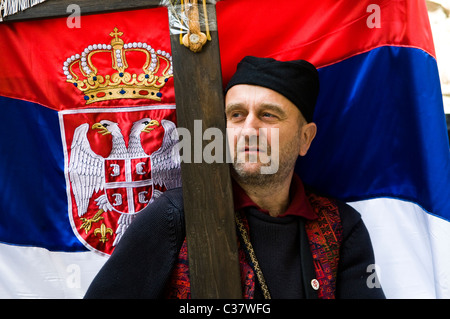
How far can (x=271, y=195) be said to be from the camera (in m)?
1.98

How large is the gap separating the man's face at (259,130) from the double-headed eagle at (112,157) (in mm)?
375

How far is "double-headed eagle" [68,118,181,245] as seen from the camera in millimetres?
2127

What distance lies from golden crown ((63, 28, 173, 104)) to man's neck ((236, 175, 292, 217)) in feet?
1.94

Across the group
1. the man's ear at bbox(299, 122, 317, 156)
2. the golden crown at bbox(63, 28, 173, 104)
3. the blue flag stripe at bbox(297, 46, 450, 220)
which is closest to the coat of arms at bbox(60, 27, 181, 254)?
the golden crown at bbox(63, 28, 173, 104)

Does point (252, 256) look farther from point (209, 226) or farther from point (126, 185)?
point (126, 185)

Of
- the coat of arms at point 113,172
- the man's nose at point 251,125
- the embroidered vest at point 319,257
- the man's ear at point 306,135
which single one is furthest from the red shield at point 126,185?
the man's ear at point 306,135

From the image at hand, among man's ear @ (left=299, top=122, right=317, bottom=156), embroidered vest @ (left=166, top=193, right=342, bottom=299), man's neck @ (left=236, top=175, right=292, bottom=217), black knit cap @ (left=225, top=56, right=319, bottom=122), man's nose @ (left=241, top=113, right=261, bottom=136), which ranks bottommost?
embroidered vest @ (left=166, top=193, right=342, bottom=299)

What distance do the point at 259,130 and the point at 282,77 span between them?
0.23 meters

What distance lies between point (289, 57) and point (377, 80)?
16.3 inches

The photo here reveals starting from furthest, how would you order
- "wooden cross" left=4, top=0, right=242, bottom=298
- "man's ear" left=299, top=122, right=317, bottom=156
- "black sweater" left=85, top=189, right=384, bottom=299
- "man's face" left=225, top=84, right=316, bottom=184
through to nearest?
1. "man's ear" left=299, top=122, right=317, bottom=156
2. "man's face" left=225, top=84, right=316, bottom=184
3. "black sweater" left=85, top=189, right=384, bottom=299
4. "wooden cross" left=4, top=0, right=242, bottom=298

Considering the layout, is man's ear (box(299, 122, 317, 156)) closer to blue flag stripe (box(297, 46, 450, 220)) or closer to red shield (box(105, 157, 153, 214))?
blue flag stripe (box(297, 46, 450, 220))

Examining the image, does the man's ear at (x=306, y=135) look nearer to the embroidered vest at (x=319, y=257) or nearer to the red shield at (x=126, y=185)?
the embroidered vest at (x=319, y=257)

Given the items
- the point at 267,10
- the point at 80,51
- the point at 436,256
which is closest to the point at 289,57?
the point at 267,10

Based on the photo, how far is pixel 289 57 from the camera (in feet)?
7.25
